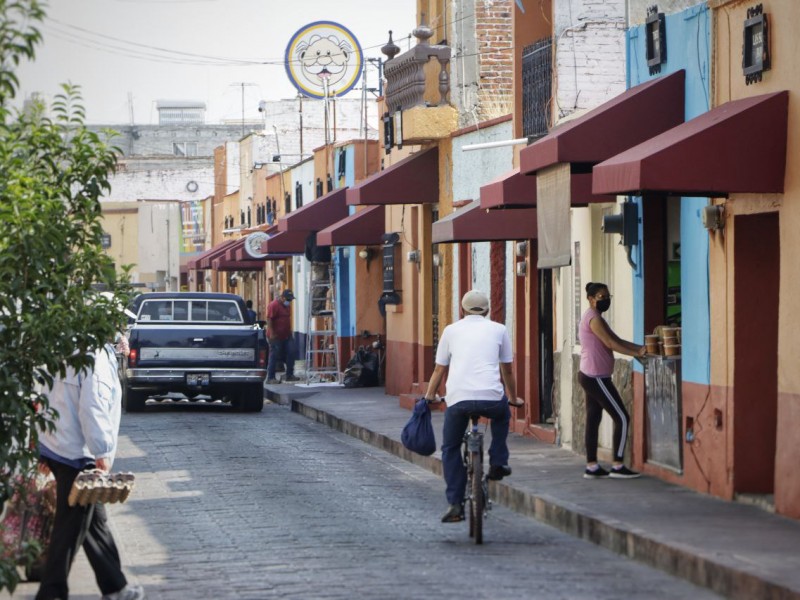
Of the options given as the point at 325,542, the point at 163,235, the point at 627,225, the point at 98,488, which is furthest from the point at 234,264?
the point at 98,488

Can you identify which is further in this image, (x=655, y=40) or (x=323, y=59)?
(x=323, y=59)

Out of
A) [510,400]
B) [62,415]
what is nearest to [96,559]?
[62,415]

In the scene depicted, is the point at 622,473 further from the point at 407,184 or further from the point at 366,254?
the point at 366,254

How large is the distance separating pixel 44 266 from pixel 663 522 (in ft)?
18.1

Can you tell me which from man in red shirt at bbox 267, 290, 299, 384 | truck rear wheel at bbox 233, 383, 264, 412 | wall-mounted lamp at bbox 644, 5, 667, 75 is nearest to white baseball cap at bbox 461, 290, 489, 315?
wall-mounted lamp at bbox 644, 5, 667, 75

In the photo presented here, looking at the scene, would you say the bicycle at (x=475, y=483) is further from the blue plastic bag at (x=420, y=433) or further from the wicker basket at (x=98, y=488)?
the wicker basket at (x=98, y=488)

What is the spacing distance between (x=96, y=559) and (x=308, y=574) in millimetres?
1697

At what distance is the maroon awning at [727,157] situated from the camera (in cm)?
1193

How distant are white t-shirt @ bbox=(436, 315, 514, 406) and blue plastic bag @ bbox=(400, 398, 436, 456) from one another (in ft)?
1.46

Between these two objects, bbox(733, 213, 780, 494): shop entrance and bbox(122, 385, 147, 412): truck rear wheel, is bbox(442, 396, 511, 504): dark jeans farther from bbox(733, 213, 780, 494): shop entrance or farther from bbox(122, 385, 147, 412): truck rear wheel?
bbox(122, 385, 147, 412): truck rear wheel

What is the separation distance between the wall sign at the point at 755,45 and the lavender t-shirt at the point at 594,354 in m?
3.01

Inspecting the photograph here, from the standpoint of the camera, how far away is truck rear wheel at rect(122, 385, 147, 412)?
1040 inches

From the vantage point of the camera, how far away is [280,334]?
112 feet

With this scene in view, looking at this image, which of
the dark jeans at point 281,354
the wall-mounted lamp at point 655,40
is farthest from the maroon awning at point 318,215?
the wall-mounted lamp at point 655,40
